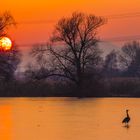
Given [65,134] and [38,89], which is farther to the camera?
[38,89]

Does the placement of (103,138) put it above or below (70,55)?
below

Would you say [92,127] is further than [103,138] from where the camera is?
Yes

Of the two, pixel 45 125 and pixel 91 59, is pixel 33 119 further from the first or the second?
pixel 91 59

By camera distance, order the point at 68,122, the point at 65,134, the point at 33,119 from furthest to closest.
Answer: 1. the point at 33,119
2. the point at 68,122
3. the point at 65,134

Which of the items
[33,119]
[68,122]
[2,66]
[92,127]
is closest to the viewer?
[92,127]

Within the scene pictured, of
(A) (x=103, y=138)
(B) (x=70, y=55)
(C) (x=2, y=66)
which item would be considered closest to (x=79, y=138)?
(A) (x=103, y=138)

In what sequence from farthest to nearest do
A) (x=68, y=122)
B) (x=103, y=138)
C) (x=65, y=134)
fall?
(x=68, y=122) → (x=65, y=134) → (x=103, y=138)

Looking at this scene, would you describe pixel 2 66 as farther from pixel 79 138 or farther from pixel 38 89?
pixel 79 138

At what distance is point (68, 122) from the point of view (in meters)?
28.0

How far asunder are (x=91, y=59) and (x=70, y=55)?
9.12ft

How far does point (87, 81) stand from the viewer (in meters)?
72.2

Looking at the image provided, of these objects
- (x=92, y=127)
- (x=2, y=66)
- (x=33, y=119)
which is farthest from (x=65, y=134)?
(x=2, y=66)

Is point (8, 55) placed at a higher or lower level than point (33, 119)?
higher

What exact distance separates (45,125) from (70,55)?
5009 centimetres
